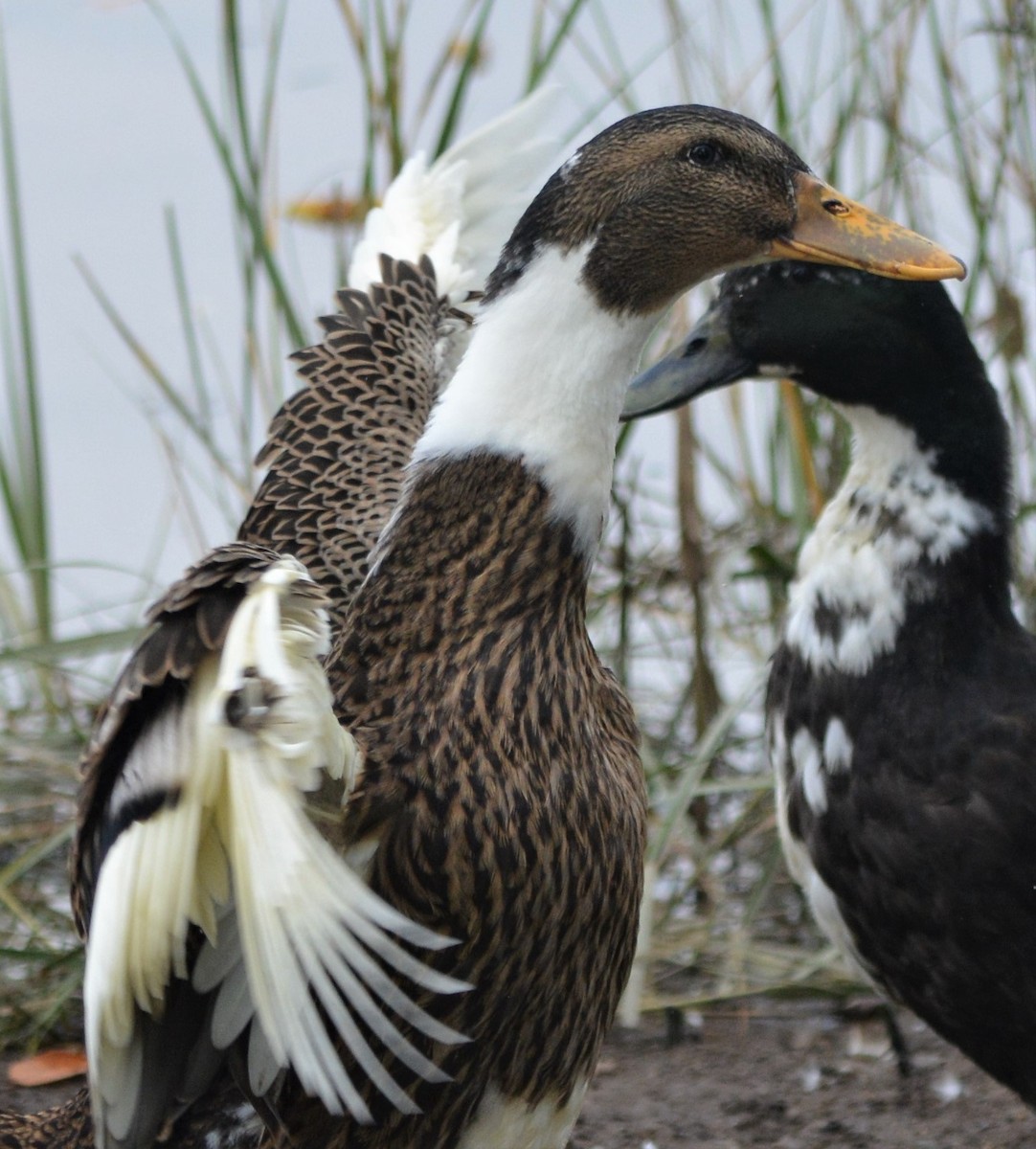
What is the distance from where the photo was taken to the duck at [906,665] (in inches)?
114

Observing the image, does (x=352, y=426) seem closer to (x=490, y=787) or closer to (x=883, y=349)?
(x=883, y=349)

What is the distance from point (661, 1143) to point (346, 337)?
1.41m

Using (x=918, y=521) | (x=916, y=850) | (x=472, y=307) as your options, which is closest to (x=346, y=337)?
(x=472, y=307)

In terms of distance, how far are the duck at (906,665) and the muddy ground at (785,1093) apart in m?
0.33

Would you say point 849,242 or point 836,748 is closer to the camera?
point 849,242

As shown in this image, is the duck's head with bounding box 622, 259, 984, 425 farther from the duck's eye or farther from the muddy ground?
the muddy ground

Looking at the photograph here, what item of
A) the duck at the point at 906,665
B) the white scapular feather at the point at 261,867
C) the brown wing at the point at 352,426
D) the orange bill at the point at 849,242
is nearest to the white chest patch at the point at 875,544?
the duck at the point at 906,665

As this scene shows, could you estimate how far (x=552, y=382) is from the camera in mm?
2391

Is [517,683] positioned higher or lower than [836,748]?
higher

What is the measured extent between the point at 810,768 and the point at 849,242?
2.85 feet

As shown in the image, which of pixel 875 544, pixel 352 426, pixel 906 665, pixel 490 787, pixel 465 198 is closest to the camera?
pixel 490 787

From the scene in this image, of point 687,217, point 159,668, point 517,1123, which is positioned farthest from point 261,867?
point 687,217

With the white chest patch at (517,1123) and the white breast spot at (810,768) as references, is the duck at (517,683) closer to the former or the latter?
the white chest patch at (517,1123)

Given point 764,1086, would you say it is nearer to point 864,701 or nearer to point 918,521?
point 864,701
